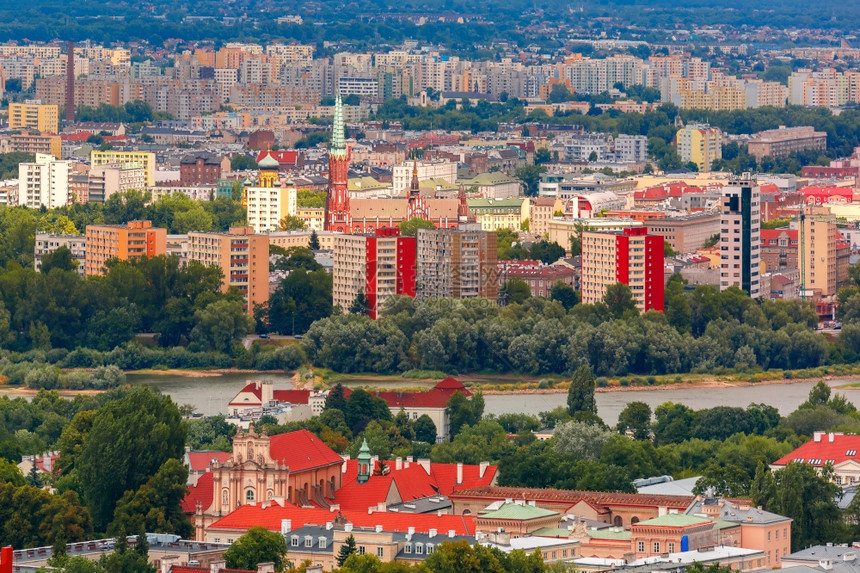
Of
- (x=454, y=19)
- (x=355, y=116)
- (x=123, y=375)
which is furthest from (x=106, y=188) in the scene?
(x=454, y=19)

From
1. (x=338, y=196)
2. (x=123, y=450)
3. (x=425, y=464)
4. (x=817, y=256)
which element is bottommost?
(x=425, y=464)

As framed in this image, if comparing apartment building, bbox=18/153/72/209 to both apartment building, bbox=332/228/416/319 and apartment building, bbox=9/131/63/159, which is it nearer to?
apartment building, bbox=9/131/63/159

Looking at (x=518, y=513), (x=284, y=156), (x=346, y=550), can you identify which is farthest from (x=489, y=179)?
(x=346, y=550)

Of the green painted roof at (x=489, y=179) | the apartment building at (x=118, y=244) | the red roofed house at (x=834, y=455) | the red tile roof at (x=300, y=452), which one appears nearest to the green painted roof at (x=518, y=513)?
the red tile roof at (x=300, y=452)

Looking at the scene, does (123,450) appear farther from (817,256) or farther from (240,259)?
(817,256)

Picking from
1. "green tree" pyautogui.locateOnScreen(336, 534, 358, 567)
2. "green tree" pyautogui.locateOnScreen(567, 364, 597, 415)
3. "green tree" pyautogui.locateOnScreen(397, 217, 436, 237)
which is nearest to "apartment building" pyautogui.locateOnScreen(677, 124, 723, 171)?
"green tree" pyautogui.locateOnScreen(397, 217, 436, 237)

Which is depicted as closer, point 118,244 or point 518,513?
point 518,513

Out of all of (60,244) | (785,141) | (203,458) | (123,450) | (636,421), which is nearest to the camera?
(123,450)
